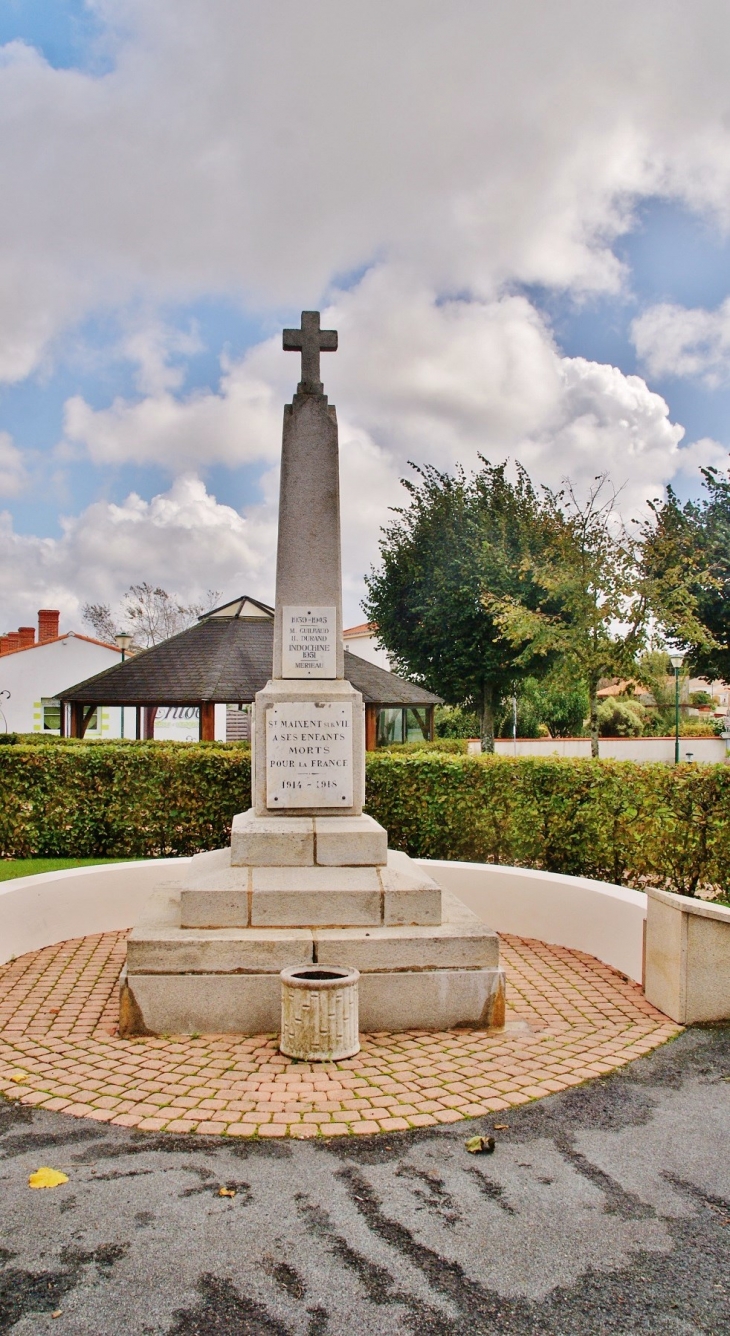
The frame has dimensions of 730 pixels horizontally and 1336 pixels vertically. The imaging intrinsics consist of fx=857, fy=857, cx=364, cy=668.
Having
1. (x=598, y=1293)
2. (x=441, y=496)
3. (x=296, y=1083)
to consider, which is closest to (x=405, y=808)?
(x=296, y=1083)

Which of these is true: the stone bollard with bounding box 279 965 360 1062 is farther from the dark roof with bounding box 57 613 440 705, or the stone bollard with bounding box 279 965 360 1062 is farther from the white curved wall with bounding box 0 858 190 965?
the dark roof with bounding box 57 613 440 705

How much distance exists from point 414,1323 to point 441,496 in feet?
110

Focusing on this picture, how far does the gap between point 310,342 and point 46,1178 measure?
6029mm

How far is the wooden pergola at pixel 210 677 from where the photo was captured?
1880 cm

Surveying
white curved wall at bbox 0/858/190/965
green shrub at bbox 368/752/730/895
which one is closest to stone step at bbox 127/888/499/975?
white curved wall at bbox 0/858/190/965

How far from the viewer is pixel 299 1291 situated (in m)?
2.50

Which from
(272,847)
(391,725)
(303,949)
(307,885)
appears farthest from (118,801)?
(391,725)

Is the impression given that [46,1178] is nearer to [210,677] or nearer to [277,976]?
[277,976]

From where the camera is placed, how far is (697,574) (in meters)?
23.8

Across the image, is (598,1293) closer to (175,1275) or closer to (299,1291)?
(299,1291)

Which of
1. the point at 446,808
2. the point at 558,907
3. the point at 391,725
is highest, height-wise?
the point at 391,725

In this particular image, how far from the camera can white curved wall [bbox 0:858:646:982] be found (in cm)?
631

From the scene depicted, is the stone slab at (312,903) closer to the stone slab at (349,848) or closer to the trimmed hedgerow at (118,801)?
the stone slab at (349,848)

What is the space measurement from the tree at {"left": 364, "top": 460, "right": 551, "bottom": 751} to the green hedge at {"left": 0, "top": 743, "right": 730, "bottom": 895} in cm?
2003
